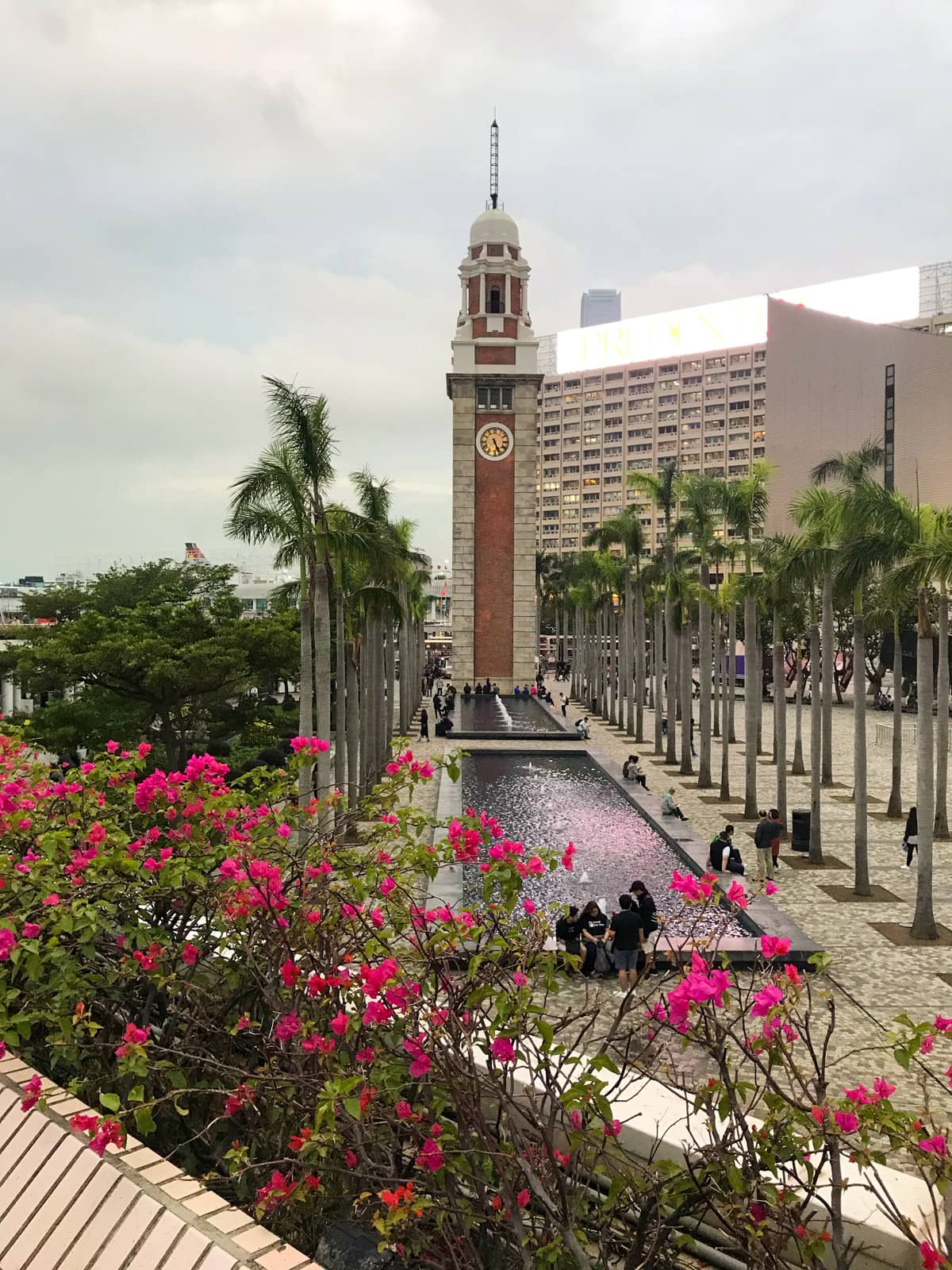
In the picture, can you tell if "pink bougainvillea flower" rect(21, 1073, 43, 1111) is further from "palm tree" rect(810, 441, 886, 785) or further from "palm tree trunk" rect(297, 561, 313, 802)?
"palm tree" rect(810, 441, 886, 785)

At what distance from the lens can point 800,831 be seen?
17156 mm

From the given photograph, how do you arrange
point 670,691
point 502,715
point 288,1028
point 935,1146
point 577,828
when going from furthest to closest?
1. point 502,715
2. point 670,691
3. point 577,828
4. point 288,1028
5. point 935,1146

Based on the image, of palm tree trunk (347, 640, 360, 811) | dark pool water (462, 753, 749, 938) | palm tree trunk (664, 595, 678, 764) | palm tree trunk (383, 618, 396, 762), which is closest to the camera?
dark pool water (462, 753, 749, 938)

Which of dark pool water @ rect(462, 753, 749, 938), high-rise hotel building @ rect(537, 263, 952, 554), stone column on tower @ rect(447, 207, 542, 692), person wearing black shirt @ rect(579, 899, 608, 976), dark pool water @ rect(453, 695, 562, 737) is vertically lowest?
dark pool water @ rect(462, 753, 749, 938)

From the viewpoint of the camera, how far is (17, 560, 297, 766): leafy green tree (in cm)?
2075

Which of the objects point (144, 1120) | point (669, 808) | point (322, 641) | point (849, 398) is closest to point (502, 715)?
point (669, 808)

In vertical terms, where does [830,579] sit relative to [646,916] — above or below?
above

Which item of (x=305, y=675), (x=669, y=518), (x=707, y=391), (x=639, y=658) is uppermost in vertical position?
(x=707, y=391)

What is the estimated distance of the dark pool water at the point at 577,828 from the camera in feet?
47.1

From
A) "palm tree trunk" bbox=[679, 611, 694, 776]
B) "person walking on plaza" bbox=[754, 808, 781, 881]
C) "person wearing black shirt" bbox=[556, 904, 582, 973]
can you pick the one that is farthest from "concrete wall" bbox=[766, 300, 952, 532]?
"person wearing black shirt" bbox=[556, 904, 582, 973]

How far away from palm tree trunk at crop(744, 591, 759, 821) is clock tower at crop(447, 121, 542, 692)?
31.6 metres

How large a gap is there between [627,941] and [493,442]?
47.0 metres

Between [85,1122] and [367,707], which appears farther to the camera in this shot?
[367,707]

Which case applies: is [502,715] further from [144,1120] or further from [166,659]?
[144,1120]
